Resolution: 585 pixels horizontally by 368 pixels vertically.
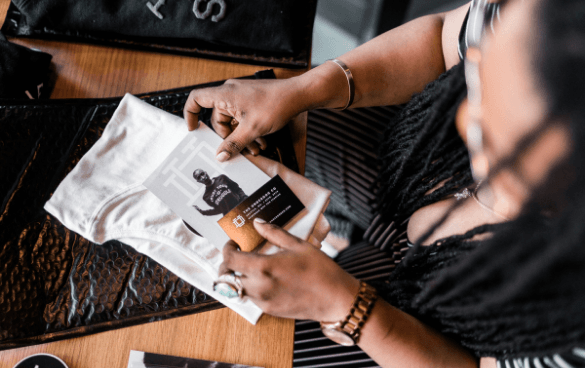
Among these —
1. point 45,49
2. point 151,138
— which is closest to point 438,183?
point 151,138

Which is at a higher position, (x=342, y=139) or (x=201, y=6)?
(x=201, y=6)

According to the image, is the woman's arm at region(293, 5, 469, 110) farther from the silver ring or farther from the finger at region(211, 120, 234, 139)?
the silver ring

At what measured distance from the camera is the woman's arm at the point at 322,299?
0.54m

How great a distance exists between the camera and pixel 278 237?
568 mm

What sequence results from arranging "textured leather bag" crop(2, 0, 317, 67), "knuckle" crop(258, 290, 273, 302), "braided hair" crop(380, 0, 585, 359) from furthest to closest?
"textured leather bag" crop(2, 0, 317, 67), "knuckle" crop(258, 290, 273, 302), "braided hair" crop(380, 0, 585, 359)

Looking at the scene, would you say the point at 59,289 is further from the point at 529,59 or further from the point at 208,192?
the point at 529,59

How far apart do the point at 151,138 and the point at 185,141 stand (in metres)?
0.08

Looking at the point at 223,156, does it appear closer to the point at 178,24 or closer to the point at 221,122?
the point at 221,122

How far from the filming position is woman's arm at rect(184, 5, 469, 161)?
66 cm

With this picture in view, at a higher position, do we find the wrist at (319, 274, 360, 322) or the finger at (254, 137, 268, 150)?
the finger at (254, 137, 268, 150)

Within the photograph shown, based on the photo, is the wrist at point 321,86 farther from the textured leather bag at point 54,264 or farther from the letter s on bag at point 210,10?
the letter s on bag at point 210,10

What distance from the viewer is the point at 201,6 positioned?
766 millimetres

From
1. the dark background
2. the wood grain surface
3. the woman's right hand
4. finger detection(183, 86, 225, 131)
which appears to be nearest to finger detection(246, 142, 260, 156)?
the woman's right hand

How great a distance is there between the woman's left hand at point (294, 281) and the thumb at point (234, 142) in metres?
0.19
